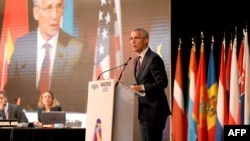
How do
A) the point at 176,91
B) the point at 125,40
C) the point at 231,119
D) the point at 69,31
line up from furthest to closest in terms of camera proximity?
the point at 69,31 < the point at 125,40 < the point at 176,91 < the point at 231,119

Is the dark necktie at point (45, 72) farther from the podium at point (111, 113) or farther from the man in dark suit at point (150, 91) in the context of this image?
the podium at point (111, 113)

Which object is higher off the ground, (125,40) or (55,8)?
(55,8)

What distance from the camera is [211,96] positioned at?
5.49m

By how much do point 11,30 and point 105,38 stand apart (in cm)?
183

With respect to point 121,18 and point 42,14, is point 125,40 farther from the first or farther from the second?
point 42,14

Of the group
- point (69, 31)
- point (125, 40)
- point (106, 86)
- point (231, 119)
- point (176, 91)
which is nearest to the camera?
point (106, 86)

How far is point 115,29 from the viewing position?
21.1 feet

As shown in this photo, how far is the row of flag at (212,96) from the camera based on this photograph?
5.24 m

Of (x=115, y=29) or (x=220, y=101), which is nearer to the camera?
(x=220, y=101)

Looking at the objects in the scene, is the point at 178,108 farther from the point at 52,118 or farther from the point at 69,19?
the point at 69,19

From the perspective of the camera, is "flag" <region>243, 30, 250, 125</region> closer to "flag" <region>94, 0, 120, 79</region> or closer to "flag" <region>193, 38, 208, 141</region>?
"flag" <region>193, 38, 208, 141</region>

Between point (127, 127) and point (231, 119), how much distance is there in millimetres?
2310

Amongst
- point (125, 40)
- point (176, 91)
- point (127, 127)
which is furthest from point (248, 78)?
point (127, 127)

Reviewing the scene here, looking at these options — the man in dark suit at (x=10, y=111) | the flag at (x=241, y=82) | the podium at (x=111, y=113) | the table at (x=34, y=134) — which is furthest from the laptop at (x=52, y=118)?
the flag at (x=241, y=82)
